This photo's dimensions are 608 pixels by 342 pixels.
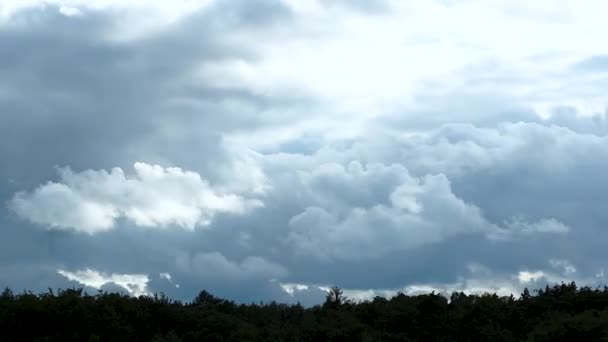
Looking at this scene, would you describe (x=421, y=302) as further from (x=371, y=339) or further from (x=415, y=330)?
(x=371, y=339)

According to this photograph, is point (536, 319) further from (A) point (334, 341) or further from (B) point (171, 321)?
(B) point (171, 321)

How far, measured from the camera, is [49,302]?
3009 centimetres

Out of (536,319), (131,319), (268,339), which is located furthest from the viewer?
(536,319)

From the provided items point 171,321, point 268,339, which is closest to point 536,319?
point 268,339

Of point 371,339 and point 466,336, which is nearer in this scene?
point 371,339

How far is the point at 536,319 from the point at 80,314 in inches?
680

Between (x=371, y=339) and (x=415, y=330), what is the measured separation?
3.73m

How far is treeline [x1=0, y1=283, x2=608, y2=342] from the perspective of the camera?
28.8 metres

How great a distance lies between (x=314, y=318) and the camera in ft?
104

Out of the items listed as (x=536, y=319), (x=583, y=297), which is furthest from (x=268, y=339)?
(x=583, y=297)

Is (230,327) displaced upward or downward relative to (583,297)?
downward

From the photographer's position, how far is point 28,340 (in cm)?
2872

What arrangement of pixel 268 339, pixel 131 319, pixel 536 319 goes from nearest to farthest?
pixel 268 339
pixel 131 319
pixel 536 319

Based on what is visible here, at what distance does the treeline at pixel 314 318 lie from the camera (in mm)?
28750
